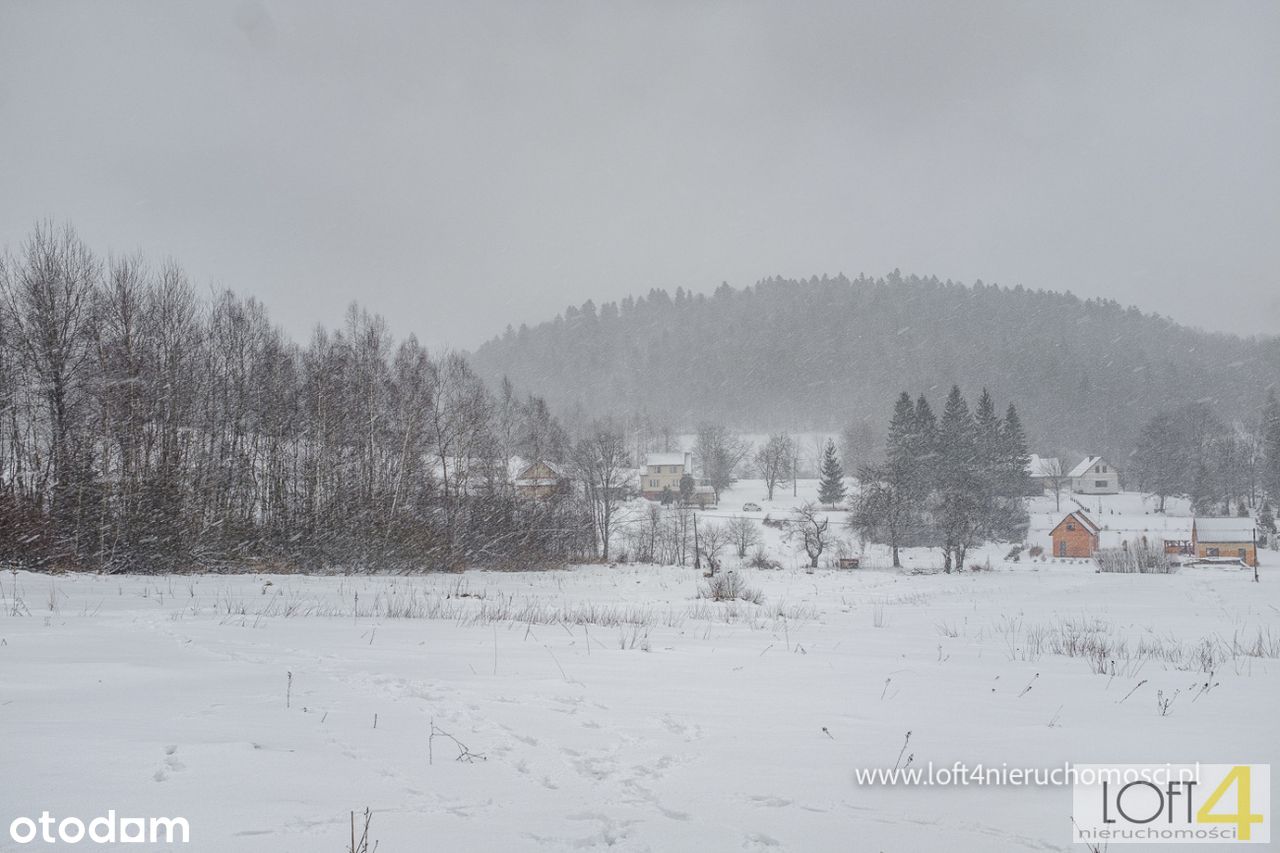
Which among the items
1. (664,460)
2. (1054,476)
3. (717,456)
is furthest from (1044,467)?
(664,460)

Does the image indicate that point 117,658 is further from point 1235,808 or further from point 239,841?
point 1235,808

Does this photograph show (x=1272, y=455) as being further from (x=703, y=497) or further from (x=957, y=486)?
(x=703, y=497)

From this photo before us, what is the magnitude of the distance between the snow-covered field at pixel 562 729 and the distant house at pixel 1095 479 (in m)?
103

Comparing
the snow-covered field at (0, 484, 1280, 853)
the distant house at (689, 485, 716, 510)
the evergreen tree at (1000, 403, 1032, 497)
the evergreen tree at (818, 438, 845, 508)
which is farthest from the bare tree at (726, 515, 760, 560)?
the snow-covered field at (0, 484, 1280, 853)

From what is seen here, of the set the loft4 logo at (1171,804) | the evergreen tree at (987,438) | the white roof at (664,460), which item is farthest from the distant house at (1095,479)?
the loft4 logo at (1171,804)

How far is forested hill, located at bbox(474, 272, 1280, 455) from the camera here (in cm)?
13300

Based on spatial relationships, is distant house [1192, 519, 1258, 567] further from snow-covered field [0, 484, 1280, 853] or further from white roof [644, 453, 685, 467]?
snow-covered field [0, 484, 1280, 853]

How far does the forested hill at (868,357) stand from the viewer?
436 feet

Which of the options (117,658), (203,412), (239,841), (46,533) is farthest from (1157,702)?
(203,412)

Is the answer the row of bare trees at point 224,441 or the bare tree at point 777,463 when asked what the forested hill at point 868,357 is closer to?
the bare tree at point 777,463

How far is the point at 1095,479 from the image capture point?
97.7 metres

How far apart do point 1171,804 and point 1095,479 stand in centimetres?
11136

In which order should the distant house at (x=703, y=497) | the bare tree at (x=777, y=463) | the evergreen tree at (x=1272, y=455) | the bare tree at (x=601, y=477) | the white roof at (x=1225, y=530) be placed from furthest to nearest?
1. the bare tree at (x=777, y=463)
2. the distant house at (x=703, y=497)
3. the evergreen tree at (x=1272, y=455)
4. the white roof at (x=1225, y=530)
5. the bare tree at (x=601, y=477)

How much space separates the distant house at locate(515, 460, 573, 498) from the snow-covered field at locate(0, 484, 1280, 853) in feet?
109
